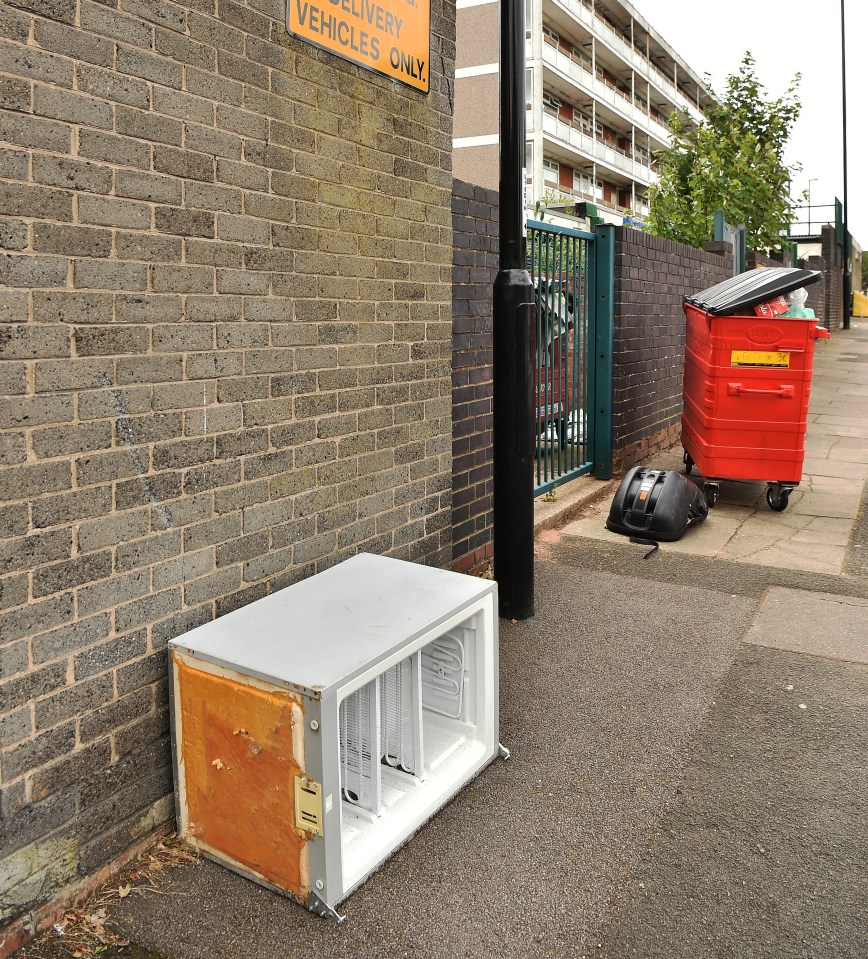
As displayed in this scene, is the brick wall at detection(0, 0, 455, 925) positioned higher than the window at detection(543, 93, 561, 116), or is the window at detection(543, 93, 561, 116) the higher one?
the window at detection(543, 93, 561, 116)

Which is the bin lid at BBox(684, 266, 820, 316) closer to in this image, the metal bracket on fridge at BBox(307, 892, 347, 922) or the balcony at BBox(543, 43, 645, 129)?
the metal bracket on fridge at BBox(307, 892, 347, 922)

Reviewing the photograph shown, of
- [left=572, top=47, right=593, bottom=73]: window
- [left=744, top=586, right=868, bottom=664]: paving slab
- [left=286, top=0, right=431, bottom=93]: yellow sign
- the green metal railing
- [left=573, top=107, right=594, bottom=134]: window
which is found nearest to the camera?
[left=286, top=0, right=431, bottom=93]: yellow sign

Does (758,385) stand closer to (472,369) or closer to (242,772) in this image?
(472,369)

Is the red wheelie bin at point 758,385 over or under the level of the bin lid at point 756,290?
under

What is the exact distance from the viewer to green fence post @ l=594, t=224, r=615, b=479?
7.91 m

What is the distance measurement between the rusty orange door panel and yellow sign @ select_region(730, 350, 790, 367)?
5.46m

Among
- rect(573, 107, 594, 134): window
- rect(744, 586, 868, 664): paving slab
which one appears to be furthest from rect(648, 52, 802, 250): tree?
rect(573, 107, 594, 134): window

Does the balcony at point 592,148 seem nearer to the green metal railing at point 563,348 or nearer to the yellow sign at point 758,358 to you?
the green metal railing at point 563,348

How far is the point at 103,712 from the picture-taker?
270 cm

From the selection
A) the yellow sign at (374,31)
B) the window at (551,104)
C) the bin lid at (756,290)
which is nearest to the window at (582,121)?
the window at (551,104)

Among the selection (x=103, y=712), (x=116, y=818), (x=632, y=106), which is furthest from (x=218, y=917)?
(x=632, y=106)

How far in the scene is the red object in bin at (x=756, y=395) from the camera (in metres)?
6.80

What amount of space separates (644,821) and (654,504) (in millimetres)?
3803

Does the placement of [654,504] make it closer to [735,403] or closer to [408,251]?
[735,403]
